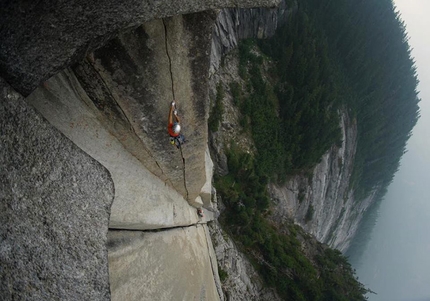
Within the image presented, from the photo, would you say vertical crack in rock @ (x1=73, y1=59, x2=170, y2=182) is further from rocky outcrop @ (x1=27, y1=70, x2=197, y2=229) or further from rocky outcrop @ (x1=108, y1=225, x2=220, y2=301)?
rocky outcrop @ (x1=108, y1=225, x2=220, y2=301)

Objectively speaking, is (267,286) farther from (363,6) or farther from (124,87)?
(363,6)

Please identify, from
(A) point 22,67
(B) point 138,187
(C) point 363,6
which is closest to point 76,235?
(A) point 22,67

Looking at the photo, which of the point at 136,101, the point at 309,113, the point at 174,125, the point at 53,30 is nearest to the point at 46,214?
the point at 53,30

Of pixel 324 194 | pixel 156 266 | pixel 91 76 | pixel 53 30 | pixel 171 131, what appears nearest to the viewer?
pixel 53 30

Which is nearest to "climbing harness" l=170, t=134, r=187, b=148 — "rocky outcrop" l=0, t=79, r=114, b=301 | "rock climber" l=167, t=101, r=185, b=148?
"rock climber" l=167, t=101, r=185, b=148

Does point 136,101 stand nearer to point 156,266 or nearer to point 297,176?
point 156,266
